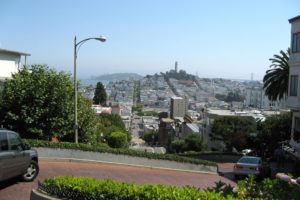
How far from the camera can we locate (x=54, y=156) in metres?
22.4

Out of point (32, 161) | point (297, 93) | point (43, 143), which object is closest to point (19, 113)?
point (43, 143)

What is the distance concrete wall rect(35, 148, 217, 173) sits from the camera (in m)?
22.4

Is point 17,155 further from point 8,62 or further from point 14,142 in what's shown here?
point 8,62

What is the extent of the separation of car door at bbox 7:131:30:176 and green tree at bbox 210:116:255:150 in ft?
101

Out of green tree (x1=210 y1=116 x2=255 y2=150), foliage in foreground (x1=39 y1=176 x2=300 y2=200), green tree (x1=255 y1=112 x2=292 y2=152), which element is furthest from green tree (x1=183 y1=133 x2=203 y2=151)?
foliage in foreground (x1=39 y1=176 x2=300 y2=200)

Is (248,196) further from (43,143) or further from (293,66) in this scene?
(293,66)

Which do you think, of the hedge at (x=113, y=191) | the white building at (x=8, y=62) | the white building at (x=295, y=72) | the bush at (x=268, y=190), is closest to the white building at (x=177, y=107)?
the white building at (x=8, y=62)

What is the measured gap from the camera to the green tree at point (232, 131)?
43031 millimetres

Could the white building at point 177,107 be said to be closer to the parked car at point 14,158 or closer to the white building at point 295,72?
the white building at point 295,72

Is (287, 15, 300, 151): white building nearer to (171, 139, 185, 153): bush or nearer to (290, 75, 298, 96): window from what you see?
Result: (290, 75, 298, 96): window

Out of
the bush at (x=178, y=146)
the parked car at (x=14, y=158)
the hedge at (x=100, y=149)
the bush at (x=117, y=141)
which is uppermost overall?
the parked car at (x=14, y=158)

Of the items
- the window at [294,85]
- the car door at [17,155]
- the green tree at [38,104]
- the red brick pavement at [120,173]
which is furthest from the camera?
the window at [294,85]

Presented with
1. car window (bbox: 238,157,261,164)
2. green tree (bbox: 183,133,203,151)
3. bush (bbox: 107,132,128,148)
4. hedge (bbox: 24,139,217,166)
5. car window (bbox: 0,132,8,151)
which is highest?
car window (bbox: 0,132,8,151)

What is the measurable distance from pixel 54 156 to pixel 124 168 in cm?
338
